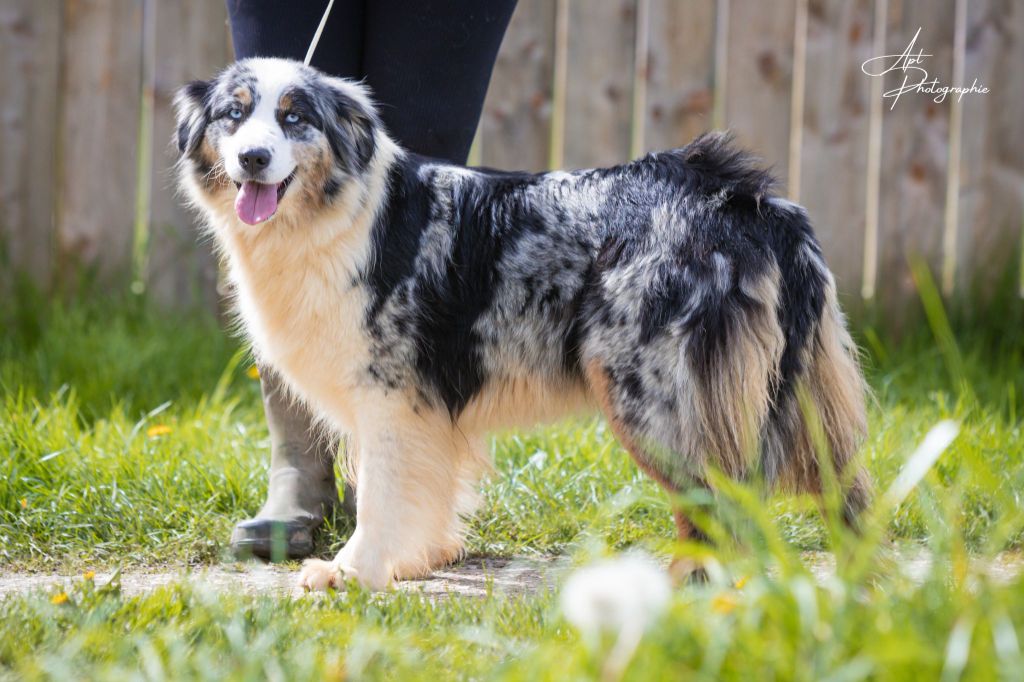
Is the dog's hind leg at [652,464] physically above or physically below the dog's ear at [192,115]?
below

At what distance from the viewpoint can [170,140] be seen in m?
4.84

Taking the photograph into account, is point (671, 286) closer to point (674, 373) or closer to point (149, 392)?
point (674, 373)

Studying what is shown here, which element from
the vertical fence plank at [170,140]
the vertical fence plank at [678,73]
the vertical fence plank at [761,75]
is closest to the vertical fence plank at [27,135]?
the vertical fence plank at [170,140]

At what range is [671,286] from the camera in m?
2.80

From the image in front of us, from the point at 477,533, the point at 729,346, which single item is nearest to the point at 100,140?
the point at 477,533

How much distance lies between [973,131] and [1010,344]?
0.93 m

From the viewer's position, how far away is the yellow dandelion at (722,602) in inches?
72.2

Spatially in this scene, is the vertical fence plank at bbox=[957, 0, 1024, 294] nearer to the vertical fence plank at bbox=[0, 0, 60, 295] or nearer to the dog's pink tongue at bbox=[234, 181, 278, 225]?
the dog's pink tongue at bbox=[234, 181, 278, 225]

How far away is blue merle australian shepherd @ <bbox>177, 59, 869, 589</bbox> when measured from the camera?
2.78 m

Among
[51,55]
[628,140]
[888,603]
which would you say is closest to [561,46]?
[628,140]

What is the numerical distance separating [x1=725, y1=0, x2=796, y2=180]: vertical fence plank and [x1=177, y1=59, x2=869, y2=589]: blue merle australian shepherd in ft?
6.88

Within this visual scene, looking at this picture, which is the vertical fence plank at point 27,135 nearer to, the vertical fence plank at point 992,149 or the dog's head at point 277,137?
the dog's head at point 277,137

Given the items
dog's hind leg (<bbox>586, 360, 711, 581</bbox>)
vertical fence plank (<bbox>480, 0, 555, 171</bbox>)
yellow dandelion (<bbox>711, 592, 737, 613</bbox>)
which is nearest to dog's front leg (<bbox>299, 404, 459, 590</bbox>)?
dog's hind leg (<bbox>586, 360, 711, 581</bbox>)
